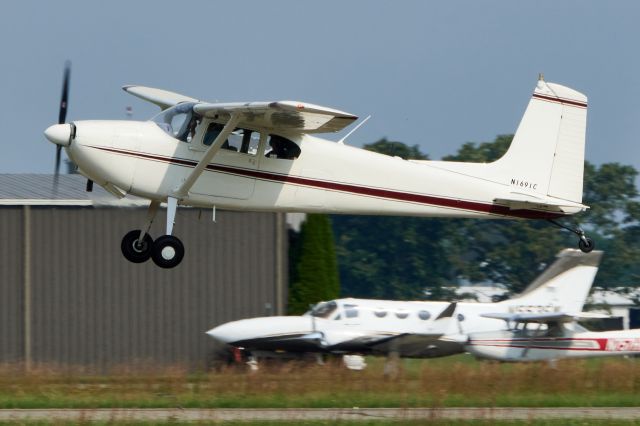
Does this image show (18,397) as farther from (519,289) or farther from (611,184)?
(611,184)

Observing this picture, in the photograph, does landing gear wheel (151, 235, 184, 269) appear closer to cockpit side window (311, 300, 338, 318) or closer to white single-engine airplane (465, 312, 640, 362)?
cockpit side window (311, 300, 338, 318)

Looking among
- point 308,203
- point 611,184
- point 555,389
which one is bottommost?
point 555,389

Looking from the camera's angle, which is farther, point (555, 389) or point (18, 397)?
point (555, 389)

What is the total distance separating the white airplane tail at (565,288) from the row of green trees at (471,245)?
1348 inches

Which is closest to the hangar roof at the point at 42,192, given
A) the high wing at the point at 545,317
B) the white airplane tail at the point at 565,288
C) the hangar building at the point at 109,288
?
the hangar building at the point at 109,288

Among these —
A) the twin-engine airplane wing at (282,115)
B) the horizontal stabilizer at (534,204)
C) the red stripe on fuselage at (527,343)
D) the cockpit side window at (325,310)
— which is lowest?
the red stripe on fuselage at (527,343)

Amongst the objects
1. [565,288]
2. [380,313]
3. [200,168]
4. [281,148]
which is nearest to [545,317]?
[565,288]

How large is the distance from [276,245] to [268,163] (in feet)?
45.1

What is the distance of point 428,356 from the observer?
25.2 m

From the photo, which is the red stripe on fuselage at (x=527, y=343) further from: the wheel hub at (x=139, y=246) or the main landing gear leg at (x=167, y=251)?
the wheel hub at (x=139, y=246)

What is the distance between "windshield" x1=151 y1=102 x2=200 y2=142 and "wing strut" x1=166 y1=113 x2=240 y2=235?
0.40m

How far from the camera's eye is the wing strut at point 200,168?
623 inches

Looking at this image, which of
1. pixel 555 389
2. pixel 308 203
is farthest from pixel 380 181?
pixel 555 389

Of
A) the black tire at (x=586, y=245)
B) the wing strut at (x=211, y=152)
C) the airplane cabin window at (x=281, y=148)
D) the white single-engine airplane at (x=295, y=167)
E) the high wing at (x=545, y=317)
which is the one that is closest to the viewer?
the wing strut at (x=211, y=152)
